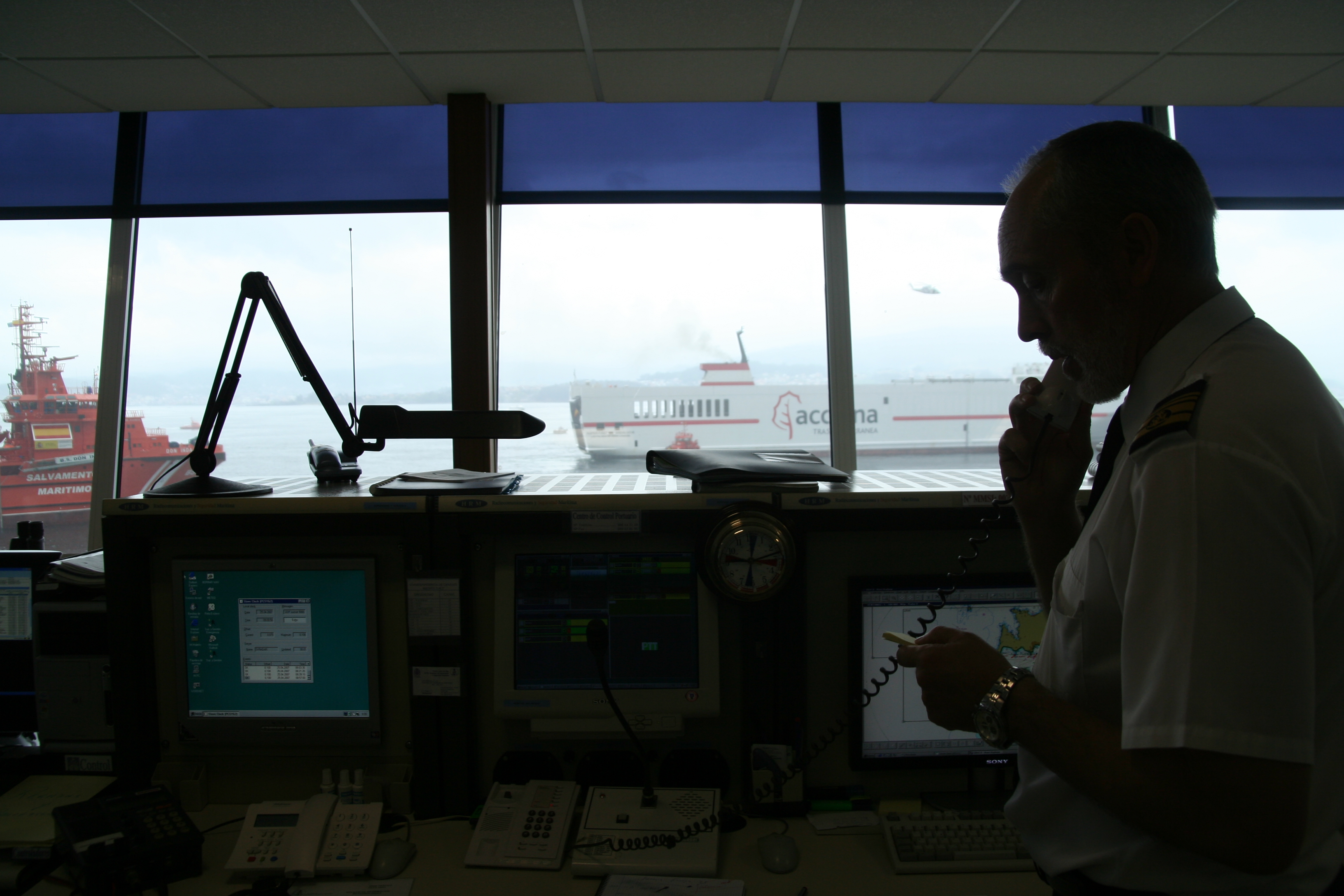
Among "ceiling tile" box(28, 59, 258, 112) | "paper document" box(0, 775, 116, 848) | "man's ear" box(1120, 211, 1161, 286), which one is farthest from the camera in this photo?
"ceiling tile" box(28, 59, 258, 112)

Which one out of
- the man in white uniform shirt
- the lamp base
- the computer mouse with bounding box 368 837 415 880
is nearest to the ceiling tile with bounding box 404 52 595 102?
the lamp base

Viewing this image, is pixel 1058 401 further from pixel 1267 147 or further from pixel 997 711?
pixel 1267 147

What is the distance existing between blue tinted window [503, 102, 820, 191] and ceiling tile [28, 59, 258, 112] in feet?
4.19

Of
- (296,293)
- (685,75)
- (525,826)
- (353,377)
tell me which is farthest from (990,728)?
(296,293)

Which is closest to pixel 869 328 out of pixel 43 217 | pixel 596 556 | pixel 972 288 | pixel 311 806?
pixel 972 288

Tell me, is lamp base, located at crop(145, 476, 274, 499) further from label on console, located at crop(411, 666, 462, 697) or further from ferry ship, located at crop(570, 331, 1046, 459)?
ferry ship, located at crop(570, 331, 1046, 459)

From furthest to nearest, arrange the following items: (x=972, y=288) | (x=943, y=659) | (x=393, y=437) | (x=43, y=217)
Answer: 1. (x=972, y=288)
2. (x=43, y=217)
3. (x=393, y=437)
4. (x=943, y=659)

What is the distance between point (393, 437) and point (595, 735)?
67cm

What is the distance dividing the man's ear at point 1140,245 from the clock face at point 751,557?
650mm

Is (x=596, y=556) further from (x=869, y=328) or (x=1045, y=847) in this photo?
(x=869, y=328)

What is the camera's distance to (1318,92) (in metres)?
3.35

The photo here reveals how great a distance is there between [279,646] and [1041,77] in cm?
369

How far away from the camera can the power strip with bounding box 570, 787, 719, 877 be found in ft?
3.65

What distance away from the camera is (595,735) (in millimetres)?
1303
